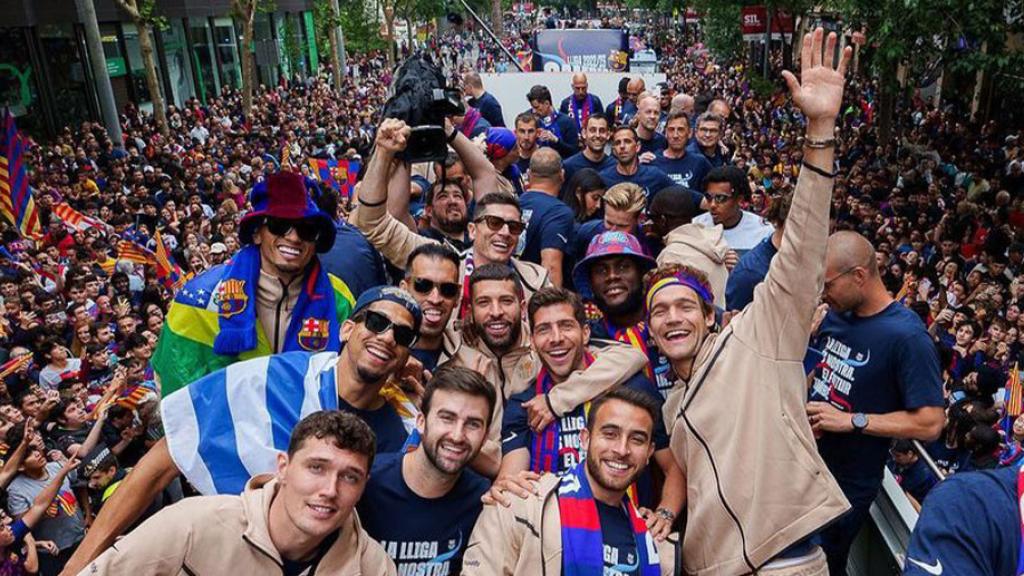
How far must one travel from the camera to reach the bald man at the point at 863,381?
3.36 m

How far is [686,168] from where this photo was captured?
720cm

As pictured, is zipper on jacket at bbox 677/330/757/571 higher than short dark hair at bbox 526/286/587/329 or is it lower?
lower

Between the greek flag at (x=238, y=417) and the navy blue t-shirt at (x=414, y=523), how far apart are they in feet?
1.48

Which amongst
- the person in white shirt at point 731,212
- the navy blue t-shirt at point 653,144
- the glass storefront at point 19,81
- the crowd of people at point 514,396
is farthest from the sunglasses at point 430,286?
the glass storefront at point 19,81

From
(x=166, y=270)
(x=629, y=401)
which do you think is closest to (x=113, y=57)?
(x=166, y=270)

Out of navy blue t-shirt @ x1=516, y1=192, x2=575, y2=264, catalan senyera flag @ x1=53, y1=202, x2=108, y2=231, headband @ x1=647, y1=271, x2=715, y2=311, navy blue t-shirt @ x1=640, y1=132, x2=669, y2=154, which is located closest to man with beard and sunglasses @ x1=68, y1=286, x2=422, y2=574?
headband @ x1=647, y1=271, x2=715, y2=311

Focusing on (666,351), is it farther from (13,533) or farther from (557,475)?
(13,533)

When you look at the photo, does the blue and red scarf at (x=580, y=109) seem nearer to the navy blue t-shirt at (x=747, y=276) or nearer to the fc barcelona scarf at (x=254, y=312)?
the navy blue t-shirt at (x=747, y=276)

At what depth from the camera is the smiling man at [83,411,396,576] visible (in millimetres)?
2426

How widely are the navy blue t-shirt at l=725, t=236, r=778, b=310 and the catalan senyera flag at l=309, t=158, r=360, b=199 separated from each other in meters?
8.60

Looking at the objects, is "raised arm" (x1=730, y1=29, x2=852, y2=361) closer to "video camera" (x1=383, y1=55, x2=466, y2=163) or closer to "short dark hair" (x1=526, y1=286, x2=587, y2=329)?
"short dark hair" (x1=526, y1=286, x2=587, y2=329)

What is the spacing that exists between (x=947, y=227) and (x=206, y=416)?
10992 mm

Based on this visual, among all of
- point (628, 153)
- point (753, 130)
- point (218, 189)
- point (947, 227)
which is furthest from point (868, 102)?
point (628, 153)

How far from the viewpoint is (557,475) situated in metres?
2.92
